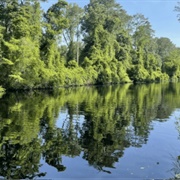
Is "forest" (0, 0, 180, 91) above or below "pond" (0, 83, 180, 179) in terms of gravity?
above

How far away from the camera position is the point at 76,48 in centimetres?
8069

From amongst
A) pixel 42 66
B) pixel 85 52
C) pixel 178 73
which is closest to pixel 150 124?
pixel 42 66

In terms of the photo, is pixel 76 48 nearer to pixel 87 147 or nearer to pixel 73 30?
pixel 73 30

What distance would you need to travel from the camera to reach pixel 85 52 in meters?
80.0

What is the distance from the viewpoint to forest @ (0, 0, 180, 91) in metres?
47.7

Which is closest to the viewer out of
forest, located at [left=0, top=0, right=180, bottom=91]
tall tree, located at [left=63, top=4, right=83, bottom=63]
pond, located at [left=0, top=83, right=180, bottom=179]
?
pond, located at [left=0, top=83, right=180, bottom=179]

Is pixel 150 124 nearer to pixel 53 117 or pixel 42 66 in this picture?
pixel 53 117

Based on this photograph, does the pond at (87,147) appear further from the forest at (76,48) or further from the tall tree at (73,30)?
the tall tree at (73,30)

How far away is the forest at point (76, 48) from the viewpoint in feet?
157

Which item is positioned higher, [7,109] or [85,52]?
[85,52]

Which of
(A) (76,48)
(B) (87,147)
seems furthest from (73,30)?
(B) (87,147)

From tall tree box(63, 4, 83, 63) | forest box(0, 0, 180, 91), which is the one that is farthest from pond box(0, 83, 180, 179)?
tall tree box(63, 4, 83, 63)

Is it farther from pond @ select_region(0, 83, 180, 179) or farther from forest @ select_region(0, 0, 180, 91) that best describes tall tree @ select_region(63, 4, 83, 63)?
pond @ select_region(0, 83, 180, 179)

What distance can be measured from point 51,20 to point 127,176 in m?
55.7
